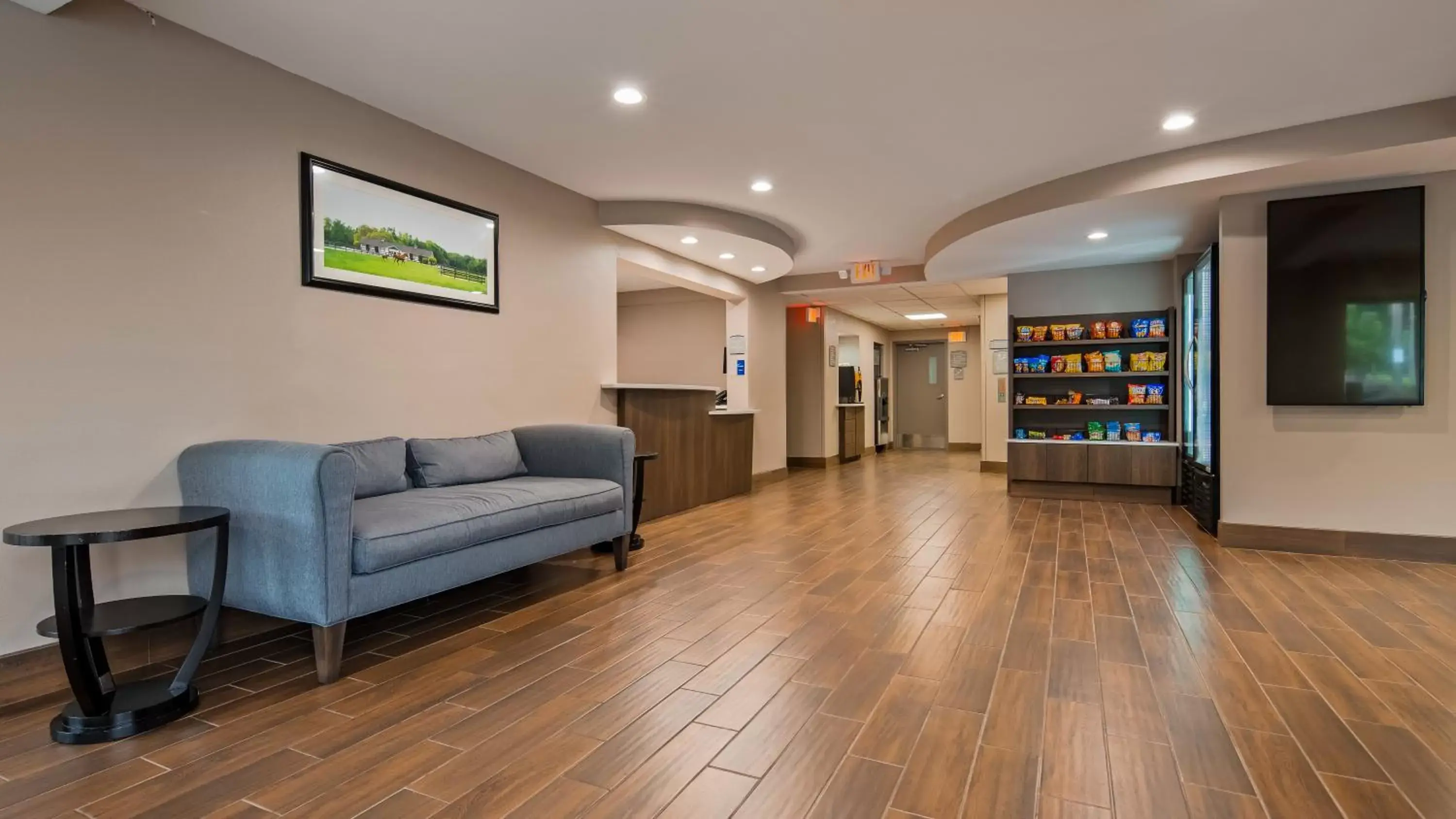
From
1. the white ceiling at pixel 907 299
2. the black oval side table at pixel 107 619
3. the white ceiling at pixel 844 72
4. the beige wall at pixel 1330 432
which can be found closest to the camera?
the black oval side table at pixel 107 619

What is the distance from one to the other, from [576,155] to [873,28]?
6.96 ft

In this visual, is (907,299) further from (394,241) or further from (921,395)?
(394,241)

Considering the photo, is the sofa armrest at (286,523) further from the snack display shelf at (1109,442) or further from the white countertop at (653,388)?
the snack display shelf at (1109,442)

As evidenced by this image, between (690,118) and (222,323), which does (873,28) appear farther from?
(222,323)

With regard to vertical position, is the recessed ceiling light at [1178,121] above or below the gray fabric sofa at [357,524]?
above

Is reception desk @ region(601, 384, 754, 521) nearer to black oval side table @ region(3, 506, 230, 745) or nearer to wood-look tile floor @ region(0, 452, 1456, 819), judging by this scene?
wood-look tile floor @ region(0, 452, 1456, 819)

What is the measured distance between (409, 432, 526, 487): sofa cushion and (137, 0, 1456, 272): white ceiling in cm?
175

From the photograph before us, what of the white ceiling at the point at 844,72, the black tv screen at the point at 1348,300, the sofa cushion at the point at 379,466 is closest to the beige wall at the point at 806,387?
the white ceiling at the point at 844,72

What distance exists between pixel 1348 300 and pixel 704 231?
4281 millimetres

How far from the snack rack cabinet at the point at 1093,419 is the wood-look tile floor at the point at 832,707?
2.58m

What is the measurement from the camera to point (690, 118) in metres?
3.71

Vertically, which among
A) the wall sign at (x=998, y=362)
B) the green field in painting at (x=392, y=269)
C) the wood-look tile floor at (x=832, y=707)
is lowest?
the wood-look tile floor at (x=832, y=707)

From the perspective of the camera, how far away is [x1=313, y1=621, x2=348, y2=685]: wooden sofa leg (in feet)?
7.98

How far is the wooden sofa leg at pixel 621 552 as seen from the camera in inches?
158
